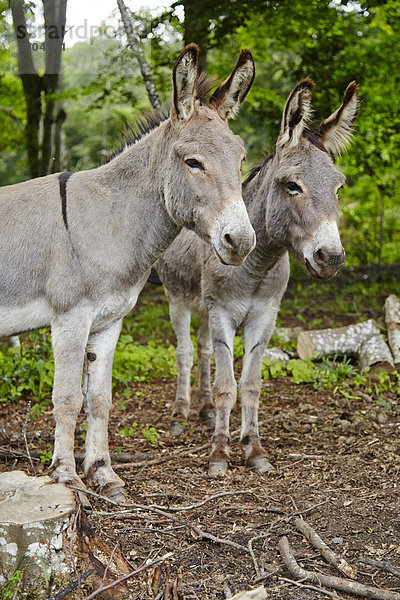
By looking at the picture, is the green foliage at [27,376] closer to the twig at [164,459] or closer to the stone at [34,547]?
the twig at [164,459]

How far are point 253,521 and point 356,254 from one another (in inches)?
270

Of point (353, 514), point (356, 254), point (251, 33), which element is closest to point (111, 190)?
point (353, 514)

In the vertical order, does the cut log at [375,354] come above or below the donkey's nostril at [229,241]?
below

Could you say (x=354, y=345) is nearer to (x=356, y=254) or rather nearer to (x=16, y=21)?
(x=356, y=254)

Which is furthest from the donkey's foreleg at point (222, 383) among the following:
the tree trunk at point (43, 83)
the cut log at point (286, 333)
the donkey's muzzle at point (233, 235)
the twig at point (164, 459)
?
the tree trunk at point (43, 83)

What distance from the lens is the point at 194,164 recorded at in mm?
3270

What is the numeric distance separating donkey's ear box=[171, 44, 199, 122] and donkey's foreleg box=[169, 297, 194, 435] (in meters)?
2.53

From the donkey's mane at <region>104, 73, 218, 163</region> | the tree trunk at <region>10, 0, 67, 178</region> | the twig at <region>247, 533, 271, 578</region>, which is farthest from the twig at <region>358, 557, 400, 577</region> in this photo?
the tree trunk at <region>10, 0, 67, 178</region>

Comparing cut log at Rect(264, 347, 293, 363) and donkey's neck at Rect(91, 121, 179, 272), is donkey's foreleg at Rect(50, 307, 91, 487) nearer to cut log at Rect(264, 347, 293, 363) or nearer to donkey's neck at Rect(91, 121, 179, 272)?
donkey's neck at Rect(91, 121, 179, 272)

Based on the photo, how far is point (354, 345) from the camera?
6.54m

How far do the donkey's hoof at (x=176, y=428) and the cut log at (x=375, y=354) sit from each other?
215 cm

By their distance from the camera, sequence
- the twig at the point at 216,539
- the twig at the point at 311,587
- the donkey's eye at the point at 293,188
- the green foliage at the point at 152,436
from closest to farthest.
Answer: the twig at the point at 311,587 → the twig at the point at 216,539 → the donkey's eye at the point at 293,188 → the green foliage at the point at 152,436

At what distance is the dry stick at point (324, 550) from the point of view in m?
2.66

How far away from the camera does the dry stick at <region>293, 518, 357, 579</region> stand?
2664 mm
